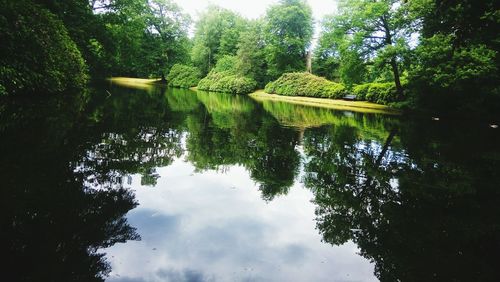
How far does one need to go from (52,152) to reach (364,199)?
5.95 metres

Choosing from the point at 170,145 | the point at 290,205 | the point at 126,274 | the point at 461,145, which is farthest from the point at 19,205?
the point at 461,145

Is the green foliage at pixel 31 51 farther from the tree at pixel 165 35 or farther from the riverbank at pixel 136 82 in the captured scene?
the tree at pixel 165 35

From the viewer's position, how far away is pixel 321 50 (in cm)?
3281

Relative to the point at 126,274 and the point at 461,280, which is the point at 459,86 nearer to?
the point at 461,280

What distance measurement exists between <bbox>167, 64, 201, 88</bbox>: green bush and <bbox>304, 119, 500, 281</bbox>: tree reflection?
48.5 meters

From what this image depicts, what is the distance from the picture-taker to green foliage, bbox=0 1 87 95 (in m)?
11.9

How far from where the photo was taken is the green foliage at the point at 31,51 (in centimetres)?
1191

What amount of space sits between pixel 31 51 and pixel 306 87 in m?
27.5

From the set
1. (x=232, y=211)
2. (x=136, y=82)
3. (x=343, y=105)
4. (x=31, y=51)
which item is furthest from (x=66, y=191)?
(x=136, y=82)

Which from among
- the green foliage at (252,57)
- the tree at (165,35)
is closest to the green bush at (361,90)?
the green foliage at (252,57)

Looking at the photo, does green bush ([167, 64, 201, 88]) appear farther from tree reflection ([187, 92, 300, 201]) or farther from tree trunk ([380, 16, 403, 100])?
tree reflection ([187, 92, 300, 201])

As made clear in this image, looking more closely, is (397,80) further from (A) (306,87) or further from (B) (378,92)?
(A) (306,87)

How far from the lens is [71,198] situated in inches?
175

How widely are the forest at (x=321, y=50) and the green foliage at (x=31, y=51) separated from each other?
0.15 feet
